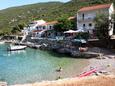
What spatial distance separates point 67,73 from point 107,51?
17.0 m

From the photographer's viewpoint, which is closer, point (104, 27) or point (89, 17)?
point (104, 27)

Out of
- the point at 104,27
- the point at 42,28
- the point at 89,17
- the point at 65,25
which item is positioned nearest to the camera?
the point at 104,27

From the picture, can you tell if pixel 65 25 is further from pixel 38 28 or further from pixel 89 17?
pixel 38 28

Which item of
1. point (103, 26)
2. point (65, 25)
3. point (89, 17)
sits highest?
point (89, 17)

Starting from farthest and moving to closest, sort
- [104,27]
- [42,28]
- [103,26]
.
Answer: [42,28], [104,27], [103,26]

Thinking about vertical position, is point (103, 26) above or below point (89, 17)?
below

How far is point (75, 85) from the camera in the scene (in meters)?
17.1

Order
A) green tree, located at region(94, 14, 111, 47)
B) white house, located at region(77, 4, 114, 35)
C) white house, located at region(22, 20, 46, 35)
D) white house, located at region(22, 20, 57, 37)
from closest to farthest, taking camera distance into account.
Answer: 1. green tree, located at region(94, 14, 111, 47)
2. white house, located at region(77, 4, 114, 35)
3. white house, located at region(22, 20, 57, 37)
4. white house, located at region(22, 20, 46, 35)

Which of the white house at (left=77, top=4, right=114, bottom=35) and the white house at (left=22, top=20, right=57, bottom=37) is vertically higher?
the white house at (left=77, top=4, right=114, bottom=35)

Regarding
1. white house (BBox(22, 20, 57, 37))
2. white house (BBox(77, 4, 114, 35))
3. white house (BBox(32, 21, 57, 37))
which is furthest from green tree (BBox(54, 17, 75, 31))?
white house (BBox(32, 21, 57, 37))

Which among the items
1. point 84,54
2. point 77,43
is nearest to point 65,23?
point 77,43

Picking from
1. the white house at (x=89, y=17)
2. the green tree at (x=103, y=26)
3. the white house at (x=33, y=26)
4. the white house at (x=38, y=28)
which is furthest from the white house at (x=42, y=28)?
the green tree at (x=103, y=26)

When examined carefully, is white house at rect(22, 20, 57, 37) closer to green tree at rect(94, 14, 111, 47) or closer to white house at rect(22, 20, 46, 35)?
white house at rect(22, 20, 46, 35)

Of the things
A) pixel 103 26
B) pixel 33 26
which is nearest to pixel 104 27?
pixel 103 26
